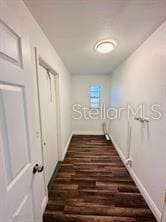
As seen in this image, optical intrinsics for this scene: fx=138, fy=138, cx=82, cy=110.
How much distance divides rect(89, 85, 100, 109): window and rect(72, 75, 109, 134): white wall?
0.46 feet

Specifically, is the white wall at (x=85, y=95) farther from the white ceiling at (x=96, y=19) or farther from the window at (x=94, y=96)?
the white ceiling at (x=96, y=19)

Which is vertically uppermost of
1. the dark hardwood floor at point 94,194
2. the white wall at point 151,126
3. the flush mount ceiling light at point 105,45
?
the flush mount ceiling light at point 105,45

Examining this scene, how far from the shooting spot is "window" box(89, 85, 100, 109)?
15.9 ft

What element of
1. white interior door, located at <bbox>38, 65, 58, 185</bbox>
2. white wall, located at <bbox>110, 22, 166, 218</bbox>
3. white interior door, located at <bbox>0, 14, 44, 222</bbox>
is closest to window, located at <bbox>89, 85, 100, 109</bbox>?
white interior door, located at <bbox>38, 65, 58, 185</bbox>

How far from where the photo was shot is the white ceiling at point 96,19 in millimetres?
1171

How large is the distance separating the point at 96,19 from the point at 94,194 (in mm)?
2214

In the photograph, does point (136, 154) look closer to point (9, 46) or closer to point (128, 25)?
point (128, 25)

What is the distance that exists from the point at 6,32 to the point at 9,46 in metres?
0.06

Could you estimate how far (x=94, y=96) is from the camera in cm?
486

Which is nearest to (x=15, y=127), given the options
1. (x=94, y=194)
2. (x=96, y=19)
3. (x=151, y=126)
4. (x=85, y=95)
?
(x=96, y=19)

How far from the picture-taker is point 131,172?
2398 mm

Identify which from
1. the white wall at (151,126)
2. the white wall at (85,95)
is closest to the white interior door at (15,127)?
the white wall at (151,126)

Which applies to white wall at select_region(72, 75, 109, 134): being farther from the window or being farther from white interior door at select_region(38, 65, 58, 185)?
white interior door at select_region(38, 65, 58, 185)

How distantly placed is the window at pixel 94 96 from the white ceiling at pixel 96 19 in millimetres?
2789
